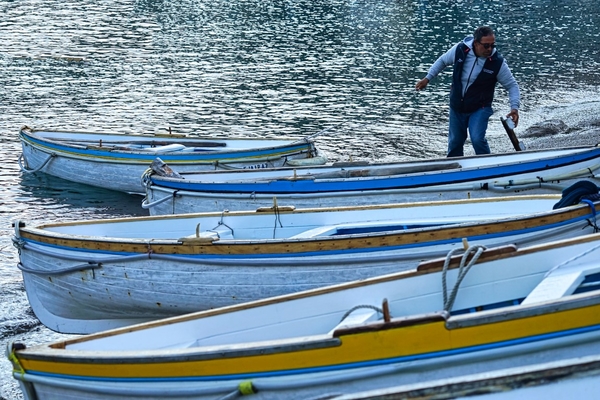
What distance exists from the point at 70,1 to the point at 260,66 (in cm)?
1829

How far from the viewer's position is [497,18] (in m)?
34.6

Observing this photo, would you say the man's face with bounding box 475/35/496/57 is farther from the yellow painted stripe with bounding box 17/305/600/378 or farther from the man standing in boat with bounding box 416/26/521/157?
the yellow painted stripe with bounding box 17/305/600/378

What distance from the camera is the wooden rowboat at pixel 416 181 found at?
9422mm

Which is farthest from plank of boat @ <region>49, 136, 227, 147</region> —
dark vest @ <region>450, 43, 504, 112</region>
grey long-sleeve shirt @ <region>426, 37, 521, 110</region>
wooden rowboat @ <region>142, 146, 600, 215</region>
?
grey long-sleeve shirt @ <region>426, 37, 521, 110</region>

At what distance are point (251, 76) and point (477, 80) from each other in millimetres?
14341

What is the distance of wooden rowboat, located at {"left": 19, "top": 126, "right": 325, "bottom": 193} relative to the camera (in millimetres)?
12703

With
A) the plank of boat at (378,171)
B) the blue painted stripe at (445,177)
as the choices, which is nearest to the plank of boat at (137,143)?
the plank of boat at (378,171)

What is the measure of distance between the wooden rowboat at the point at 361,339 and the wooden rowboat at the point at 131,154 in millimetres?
6455

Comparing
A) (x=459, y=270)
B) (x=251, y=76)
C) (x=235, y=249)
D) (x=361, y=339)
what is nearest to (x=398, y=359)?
(x=361, y=339)

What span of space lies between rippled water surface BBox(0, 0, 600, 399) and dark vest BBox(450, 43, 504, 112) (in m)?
5.36

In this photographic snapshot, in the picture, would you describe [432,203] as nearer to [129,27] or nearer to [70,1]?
[129,27]

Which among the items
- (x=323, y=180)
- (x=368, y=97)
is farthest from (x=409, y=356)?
(x=368, y=97)

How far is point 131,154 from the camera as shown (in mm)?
13219

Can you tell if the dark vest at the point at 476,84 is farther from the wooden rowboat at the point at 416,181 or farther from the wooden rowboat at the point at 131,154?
the wooden rowboat at the point at 131,154
